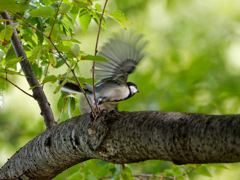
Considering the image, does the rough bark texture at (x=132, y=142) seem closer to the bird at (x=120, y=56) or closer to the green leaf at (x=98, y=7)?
the bird at (x=120, y=56)

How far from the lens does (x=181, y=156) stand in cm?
45

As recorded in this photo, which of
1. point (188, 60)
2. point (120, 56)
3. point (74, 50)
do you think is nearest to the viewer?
point (74, 50)

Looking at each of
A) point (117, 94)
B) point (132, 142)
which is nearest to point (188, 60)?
point (117, 94)

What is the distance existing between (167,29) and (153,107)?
672mm

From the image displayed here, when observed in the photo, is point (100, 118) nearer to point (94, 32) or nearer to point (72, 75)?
point (72, 75)

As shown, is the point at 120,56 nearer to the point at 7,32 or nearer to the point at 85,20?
the point at 85,20

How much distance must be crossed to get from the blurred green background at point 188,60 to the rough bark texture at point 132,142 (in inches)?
11.0

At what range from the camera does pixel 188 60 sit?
117 cm

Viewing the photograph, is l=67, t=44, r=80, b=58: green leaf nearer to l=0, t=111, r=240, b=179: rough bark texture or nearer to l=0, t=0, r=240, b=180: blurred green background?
l=0, t=111, r=240, b=179: rough bark texture

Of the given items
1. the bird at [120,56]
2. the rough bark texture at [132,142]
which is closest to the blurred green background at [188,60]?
the bird at [120,56]

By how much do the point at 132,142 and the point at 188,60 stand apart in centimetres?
78

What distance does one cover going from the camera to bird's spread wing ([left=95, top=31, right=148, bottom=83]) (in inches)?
28.0

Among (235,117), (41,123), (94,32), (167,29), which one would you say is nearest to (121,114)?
(235,117)

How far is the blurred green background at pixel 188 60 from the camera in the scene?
3.29 feet
